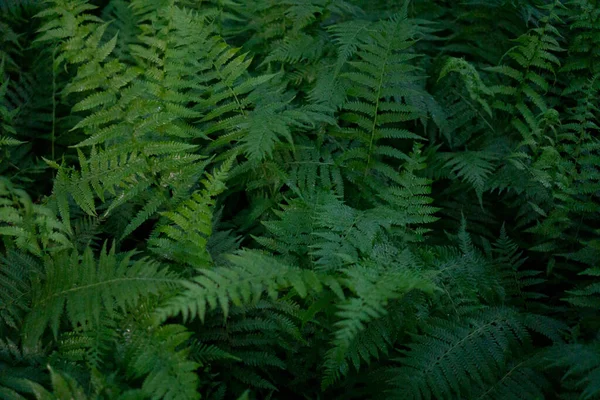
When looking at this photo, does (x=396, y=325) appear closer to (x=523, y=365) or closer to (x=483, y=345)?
(x=483, y=345)

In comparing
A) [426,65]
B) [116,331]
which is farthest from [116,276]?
[426,65]

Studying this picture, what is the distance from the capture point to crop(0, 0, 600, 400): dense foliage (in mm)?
2291

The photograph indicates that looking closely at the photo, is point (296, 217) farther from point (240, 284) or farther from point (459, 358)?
point (459, 358)

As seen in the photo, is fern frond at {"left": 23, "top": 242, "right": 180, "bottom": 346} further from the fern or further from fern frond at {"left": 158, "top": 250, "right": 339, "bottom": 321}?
the fern

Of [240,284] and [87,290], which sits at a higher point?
[240,284]

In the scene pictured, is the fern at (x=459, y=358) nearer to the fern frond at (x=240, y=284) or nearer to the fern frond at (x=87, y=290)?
the fern frond at (x=240, y=284)

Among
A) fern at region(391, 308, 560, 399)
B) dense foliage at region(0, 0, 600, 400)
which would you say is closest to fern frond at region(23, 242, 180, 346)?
dense foliage at region(0, 0, 600, 400)

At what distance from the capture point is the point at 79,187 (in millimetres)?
2777

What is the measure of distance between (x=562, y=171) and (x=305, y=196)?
1.50 metres

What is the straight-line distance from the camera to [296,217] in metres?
2.83

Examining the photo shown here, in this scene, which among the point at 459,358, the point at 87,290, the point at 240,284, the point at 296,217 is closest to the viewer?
the point at 240,284

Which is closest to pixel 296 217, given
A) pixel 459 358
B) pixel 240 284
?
pixel 240 284

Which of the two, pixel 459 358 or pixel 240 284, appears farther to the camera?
pixel 459 358

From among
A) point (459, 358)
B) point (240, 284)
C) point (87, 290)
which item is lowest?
point (459, 358)
